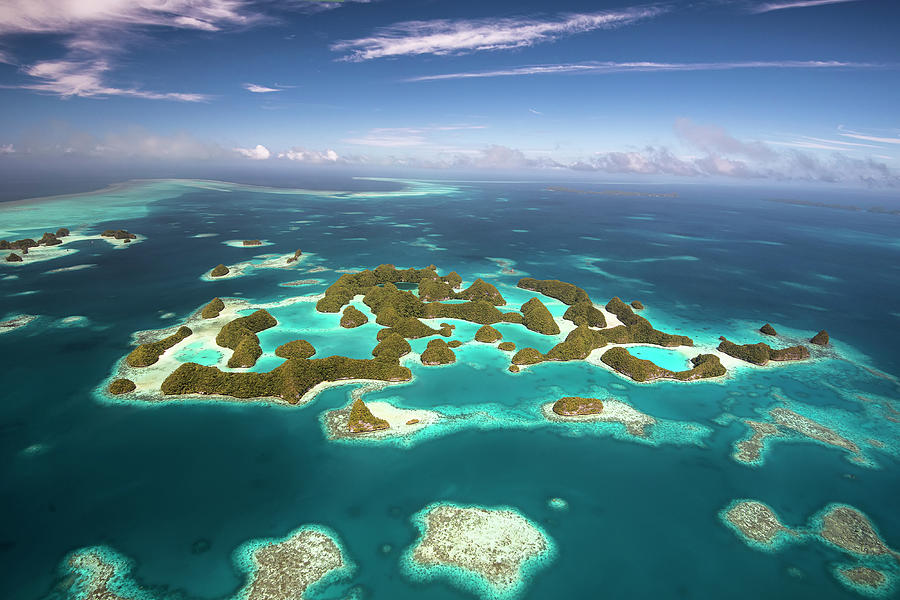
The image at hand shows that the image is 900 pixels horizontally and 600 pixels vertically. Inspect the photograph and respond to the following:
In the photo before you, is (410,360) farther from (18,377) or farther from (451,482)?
(18,377)

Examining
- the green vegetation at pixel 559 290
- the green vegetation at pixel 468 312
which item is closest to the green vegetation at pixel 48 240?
the green vegetation at pixel 468 312

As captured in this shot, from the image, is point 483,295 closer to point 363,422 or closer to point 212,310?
point 363,422

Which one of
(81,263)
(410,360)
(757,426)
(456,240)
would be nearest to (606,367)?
(757,426)

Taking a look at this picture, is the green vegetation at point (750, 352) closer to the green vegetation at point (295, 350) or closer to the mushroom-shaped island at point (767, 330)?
the mushroom-shaped island at point (767, 330)

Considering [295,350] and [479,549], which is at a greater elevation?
[295,350]

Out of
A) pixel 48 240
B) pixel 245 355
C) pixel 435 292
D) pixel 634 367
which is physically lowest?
pixel 634 367

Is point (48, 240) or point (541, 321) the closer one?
point (541, 321)


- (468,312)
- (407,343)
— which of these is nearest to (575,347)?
(468,312)
